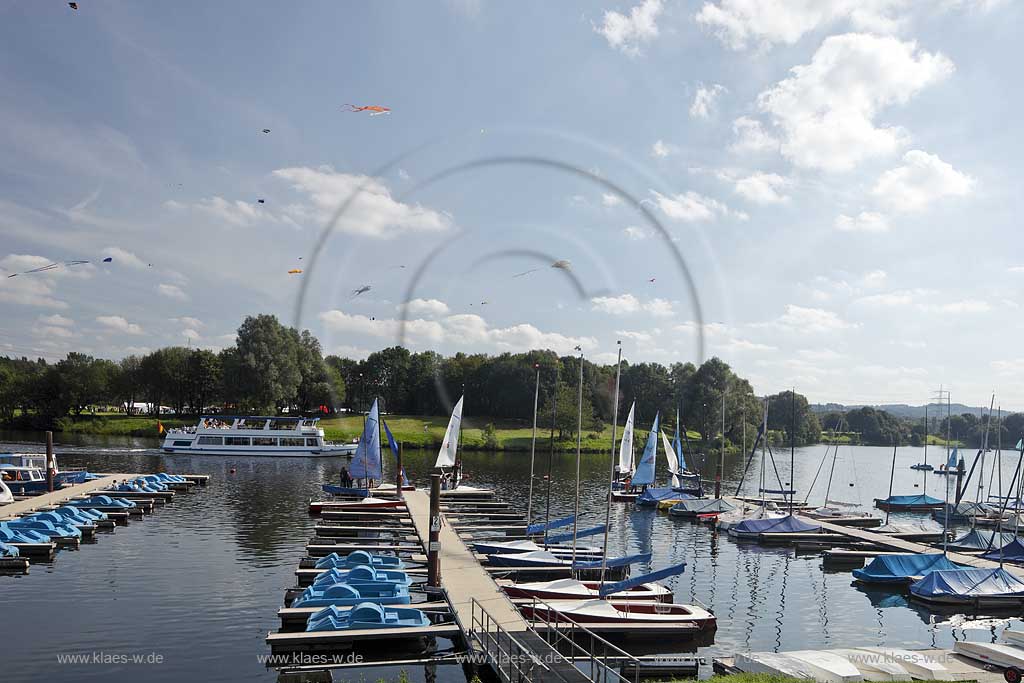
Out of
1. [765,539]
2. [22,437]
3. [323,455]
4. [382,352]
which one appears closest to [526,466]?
[323,455]

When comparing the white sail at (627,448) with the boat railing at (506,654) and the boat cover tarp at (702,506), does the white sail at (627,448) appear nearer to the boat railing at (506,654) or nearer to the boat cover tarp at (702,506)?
the boat cover tarp at (702,506)

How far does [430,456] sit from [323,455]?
16.4 meters

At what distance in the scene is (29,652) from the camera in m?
29.3

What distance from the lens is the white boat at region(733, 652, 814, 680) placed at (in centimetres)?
2484

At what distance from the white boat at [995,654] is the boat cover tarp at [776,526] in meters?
32.7

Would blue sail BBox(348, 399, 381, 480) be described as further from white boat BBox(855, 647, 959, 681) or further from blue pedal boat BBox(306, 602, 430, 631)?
white boat BBox(855, 647, 959, 681)

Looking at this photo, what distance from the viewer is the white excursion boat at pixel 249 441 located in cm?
12112

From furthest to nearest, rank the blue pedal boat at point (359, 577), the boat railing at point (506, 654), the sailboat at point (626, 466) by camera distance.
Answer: the sailboat at point (626, 466)
the blue pedal boat at point (359, 577)
the boat railing at point (506, 654)

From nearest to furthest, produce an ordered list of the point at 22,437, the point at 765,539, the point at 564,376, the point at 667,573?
the point at 667,573
the point at 765,539
the point at 22,437
the point at 564,376

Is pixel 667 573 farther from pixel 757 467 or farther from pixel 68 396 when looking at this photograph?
pixel 68 396

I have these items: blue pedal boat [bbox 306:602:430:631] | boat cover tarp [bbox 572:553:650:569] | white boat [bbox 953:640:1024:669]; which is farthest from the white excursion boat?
white boat [bbox 953:640:1024:669]

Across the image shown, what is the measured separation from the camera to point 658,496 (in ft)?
260

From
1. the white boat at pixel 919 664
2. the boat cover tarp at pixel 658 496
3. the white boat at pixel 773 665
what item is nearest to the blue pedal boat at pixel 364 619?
the white boat at pixel 773 665

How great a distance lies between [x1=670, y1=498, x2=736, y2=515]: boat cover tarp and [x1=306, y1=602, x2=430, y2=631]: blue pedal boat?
44638 mm
